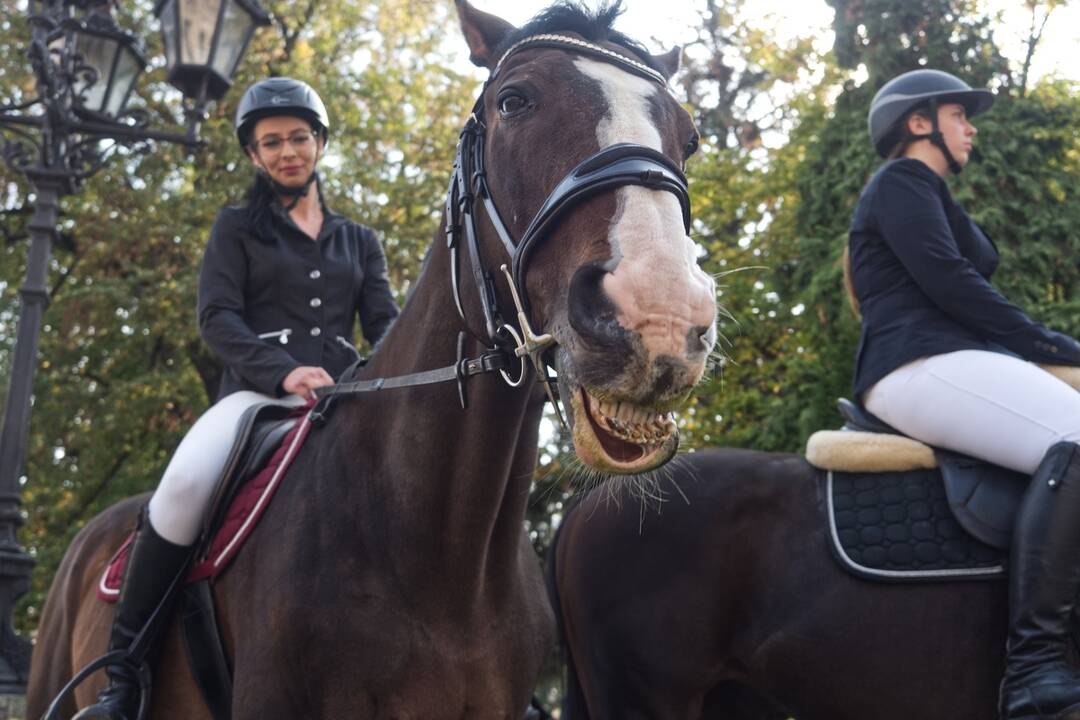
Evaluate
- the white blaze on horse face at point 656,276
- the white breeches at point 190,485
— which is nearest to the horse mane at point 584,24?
the white blaze on horse face at point 656,276

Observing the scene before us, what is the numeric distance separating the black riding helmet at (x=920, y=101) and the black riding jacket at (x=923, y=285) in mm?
295

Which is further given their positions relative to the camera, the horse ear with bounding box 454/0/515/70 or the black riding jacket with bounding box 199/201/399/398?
the black riding jacket with bounding box 199/201/399/398

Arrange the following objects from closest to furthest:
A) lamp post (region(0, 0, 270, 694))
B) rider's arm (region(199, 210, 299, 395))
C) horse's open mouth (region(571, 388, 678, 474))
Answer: horse's open mouth (region(571, 388, 678, 474)) → rider's arm (region(199, 210, 299, 395)) → lamp post (region(0, 0, 270, 694))

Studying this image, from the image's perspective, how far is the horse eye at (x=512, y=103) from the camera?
10.2ft

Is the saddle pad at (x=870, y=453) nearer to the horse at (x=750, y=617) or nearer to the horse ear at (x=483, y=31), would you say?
the horse at (x=750, y=617)

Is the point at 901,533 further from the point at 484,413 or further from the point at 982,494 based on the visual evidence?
the point at 484,413

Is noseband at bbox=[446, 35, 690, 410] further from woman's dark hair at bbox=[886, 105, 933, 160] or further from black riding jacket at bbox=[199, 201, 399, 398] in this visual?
woman's dark hair at bbox=[886, 105, 933, 160]

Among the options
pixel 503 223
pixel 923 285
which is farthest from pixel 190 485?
pixel 923 285

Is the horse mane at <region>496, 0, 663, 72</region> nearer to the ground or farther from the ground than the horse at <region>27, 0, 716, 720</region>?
farther from the ground

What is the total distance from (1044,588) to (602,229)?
8.55ft

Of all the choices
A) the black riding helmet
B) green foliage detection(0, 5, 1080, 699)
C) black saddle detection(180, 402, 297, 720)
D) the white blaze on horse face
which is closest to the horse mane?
the white blaze on horse face

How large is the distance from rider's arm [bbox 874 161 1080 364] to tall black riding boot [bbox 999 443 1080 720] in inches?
22.2

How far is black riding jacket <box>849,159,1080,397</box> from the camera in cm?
486

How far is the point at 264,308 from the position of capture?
4.46m
